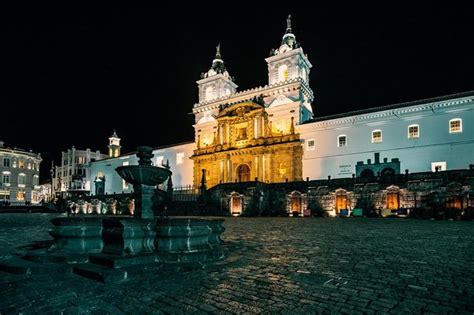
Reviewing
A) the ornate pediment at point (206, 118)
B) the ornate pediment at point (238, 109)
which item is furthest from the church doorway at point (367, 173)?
the ornate pediment at point (206, 118)

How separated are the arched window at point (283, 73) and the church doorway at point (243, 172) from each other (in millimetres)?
13047

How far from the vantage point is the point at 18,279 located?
4840 millimetres

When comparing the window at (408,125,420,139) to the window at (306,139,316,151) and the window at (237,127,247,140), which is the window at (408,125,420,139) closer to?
the window at (306,139,316,151)

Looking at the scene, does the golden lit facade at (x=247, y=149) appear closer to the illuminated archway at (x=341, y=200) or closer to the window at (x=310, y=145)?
the window at (x=310, y=145)

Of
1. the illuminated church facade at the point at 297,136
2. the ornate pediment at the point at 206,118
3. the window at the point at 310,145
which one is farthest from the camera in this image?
the ornate pediment at the point at 206,118

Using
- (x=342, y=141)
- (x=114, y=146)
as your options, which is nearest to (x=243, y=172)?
(x=342, y=141)

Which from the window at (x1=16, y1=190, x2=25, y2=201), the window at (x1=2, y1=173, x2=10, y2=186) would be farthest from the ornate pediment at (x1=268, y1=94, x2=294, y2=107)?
the window at (x1=16, y1=190, x2=25, y2=201)

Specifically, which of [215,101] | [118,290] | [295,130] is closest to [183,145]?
[215,101]

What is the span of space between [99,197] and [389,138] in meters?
39.1

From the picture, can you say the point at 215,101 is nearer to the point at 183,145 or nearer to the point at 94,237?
the point at 183,145

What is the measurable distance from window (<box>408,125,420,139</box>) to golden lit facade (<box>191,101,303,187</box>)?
1161 centimetres

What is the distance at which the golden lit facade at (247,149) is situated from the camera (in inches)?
1453

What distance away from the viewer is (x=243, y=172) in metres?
41.0

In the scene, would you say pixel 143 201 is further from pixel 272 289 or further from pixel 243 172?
pixel 243 172
